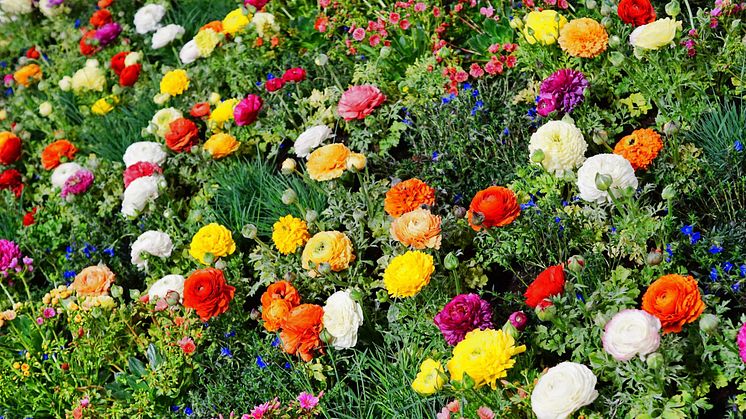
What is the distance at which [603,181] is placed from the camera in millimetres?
2090

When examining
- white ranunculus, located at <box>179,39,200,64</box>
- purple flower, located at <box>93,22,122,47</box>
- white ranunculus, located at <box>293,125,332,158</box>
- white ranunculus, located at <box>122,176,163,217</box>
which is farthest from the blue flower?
purple flower, located at <box>93,22,122,47</box>

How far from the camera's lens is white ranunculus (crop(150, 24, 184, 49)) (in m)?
4.21

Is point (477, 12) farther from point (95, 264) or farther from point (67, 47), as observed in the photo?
point (67, 47)

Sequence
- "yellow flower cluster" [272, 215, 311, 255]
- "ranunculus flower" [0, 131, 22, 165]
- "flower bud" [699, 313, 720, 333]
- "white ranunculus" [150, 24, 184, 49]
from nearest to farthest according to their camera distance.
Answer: "flower bud" [699, 313, 720, 333], "yellow flower cluster" [272, 215, 311, 255], "ranunculus flower" [0, 131, 22, 165], "white ranunculus" [150, 24, 184, 49]

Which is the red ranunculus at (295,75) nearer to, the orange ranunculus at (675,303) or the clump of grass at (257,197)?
the clump of grass at (257,197)

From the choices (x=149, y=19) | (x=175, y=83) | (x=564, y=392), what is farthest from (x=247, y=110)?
(x=564, y=392)

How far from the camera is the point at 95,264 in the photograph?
3336mm

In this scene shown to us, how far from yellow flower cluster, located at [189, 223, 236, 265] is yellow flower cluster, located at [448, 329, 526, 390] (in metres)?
1.13

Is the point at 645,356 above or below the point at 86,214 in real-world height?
above

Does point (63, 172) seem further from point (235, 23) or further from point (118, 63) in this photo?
point (235, 23)

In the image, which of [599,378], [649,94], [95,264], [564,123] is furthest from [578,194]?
[95,264]

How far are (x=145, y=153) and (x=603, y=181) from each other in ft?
7.00

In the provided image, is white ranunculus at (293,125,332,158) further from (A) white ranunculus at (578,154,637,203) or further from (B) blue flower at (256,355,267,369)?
(A) white ranunculus at (578,154,637,203)

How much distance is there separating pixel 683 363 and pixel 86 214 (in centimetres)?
262
